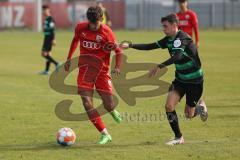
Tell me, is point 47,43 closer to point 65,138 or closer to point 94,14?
point 94,14

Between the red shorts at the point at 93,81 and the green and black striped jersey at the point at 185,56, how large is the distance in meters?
1.13

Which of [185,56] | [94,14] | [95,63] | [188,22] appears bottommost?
[188,22]

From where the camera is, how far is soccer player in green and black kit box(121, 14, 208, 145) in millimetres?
10023

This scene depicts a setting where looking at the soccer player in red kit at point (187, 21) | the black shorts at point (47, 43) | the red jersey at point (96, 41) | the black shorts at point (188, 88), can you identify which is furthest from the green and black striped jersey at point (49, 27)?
the black shorts at point (188, 88)

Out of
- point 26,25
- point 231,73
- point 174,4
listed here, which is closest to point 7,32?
point 26,25

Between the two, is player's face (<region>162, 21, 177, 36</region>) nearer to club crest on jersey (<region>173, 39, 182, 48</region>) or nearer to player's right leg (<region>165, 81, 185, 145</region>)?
club crest on jersey (<region>173, 39, 182, 48</region>)

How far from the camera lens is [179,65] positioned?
10.3 meters

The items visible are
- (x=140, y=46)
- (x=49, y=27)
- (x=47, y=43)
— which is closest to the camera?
(x=140, y=46)

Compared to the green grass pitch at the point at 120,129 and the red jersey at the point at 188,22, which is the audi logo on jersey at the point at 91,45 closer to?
the green grass pitch at the point at 120,129

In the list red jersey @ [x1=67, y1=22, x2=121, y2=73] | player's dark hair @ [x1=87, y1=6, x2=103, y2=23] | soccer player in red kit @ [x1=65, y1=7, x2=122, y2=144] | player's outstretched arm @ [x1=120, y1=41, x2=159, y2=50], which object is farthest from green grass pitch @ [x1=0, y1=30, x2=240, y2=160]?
player's dark hair @ [x1=87, y1=6, x2=103, y2=23]

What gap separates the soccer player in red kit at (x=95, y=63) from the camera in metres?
10.5

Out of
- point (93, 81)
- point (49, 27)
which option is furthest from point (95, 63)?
point (49, 27)

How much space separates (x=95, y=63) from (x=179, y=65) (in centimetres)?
151

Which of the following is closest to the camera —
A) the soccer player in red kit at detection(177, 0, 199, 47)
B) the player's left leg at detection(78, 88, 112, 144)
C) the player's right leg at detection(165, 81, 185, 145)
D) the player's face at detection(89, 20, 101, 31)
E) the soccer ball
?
the soccer ball
